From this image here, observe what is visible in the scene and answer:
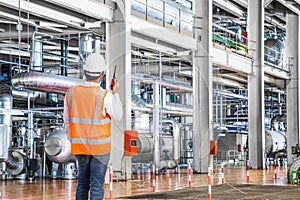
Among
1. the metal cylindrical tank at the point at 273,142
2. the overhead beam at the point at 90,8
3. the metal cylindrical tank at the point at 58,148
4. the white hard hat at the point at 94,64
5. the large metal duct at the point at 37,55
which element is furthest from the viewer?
the metal cylindrical tank at the point at 273,142

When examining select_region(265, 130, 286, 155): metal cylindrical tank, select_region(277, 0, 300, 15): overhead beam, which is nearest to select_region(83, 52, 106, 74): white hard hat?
select_region(277, 0, 300, 15): overhead beam

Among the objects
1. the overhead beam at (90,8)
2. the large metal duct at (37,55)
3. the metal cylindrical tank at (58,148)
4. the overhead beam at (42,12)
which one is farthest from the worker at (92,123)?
the large metal duct at (37,55)

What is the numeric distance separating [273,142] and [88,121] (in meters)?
27.9

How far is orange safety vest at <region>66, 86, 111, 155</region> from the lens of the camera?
461cm

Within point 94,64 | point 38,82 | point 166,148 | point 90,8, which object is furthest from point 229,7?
point 94,64

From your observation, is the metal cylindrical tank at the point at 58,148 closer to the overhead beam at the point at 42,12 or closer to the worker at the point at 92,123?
the overhead beam at the point at 42,12

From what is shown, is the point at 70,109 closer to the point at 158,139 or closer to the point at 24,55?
the point at 158,139

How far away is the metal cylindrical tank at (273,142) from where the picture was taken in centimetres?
3166

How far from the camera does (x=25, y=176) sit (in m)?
19.7

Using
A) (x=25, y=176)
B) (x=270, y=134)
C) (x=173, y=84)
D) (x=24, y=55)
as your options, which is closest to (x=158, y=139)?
(x=25, y=176)

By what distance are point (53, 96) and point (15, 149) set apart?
474 centimetres

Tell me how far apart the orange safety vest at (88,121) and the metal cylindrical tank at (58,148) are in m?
13.5

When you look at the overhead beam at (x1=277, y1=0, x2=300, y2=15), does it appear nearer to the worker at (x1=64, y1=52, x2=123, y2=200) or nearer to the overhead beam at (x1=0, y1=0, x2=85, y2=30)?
the overhead beam at (x1=0, y1=0, x2=85, y2=30)

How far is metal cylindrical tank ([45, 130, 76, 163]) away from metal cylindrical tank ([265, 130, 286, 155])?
15700 millimetres
